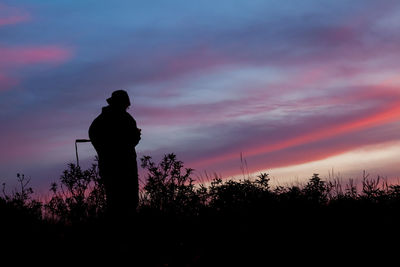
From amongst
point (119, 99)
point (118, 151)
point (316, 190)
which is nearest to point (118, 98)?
point (119, 99)

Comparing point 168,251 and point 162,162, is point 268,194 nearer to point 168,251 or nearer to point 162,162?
point 162,162

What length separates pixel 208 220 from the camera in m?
10.3

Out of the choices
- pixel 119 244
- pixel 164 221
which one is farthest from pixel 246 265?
pixel 164 221

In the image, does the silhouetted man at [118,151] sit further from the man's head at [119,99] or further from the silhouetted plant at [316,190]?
the silhouetted plant at [316,190]

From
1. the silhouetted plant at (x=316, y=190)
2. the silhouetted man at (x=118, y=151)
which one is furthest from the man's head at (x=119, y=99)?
the silhouetted plant at (x=316, y=190)

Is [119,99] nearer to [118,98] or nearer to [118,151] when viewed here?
[118,98]

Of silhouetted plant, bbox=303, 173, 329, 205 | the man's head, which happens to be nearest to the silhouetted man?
the man's head

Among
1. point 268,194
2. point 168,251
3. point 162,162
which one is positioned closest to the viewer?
point 168,251

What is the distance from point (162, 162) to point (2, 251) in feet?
15.2

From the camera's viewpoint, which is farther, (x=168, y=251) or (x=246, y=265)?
(x=168, y=251)

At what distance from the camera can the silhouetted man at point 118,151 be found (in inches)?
459

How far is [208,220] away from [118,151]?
9.47ft

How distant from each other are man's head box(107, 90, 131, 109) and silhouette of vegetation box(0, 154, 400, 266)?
165 centimetres

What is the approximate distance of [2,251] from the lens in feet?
29.3
